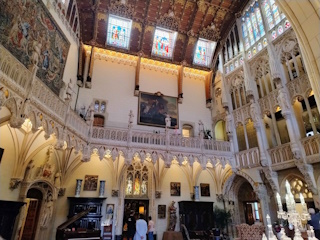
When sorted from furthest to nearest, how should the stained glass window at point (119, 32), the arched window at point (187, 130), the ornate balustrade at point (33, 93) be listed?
1. the arched window at point (187, 130)
2. the stained glass window at point (119, 32)
3. the ornate balustrade at point (33, 93)

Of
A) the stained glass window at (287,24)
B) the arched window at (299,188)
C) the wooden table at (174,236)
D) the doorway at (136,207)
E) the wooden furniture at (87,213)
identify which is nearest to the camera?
the arched window at (299,188)

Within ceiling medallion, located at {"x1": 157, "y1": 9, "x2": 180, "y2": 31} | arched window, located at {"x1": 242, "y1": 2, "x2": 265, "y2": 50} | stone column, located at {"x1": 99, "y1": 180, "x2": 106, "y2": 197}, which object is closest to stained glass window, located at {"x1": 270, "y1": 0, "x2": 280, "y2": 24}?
arched window, located at {"x1": 242, "y1": 2, "x2": 265, "y2": 50}

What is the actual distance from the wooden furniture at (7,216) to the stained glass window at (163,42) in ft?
43.9

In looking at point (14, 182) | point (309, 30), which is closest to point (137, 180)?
point (14, 182)

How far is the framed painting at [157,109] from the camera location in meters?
15.4

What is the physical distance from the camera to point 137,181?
14.3 metres

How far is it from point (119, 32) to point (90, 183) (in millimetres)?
11127

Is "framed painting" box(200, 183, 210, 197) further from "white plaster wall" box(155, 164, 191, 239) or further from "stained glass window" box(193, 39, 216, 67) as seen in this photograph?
"stained glass window" box(193, 39, 216, 67)

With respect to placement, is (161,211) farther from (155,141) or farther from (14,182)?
(14,182)

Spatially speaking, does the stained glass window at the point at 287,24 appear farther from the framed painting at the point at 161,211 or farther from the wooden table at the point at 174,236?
the framed painting at the point at 161,211

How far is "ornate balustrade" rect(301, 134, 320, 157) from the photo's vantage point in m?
9.95

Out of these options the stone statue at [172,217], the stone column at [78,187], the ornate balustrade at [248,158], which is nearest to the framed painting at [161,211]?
the stone statue at [172,217]

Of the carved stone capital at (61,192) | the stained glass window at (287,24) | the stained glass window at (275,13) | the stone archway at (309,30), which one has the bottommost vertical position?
the carved stone capital at (61,192)

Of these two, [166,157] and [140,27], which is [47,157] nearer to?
[166,157]
